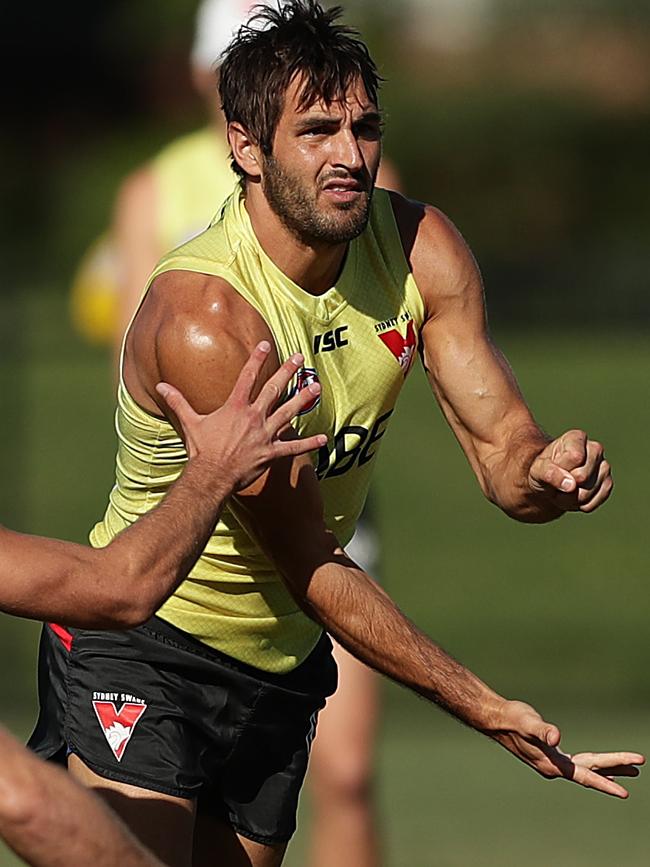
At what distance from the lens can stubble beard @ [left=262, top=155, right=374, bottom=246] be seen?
4195 mm

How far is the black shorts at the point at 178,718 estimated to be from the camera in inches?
167

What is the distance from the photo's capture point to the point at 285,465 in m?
4.04

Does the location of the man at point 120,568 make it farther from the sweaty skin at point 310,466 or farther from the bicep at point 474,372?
the bicep at point 474,372

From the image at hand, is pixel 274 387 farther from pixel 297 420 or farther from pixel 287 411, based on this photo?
pixel 297 420

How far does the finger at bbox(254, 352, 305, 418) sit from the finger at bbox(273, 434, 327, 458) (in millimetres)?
74


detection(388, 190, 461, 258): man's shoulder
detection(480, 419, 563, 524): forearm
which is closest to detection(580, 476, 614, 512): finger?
detection(480, 419, 563, 524): forearm

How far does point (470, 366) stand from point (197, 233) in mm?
1442

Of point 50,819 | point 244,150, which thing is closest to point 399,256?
point 244,150

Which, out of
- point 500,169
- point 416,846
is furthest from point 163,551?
point 500,169

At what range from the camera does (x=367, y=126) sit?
427 cm

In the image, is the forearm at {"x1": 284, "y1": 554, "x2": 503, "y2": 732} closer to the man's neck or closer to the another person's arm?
the another person's arm

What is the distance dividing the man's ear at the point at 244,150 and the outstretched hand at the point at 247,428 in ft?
1.96

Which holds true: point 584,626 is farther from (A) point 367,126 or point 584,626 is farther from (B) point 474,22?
(B) point 474,22

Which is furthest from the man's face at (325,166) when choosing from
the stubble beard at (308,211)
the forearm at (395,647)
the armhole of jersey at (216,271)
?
the forearm at (395,647)
